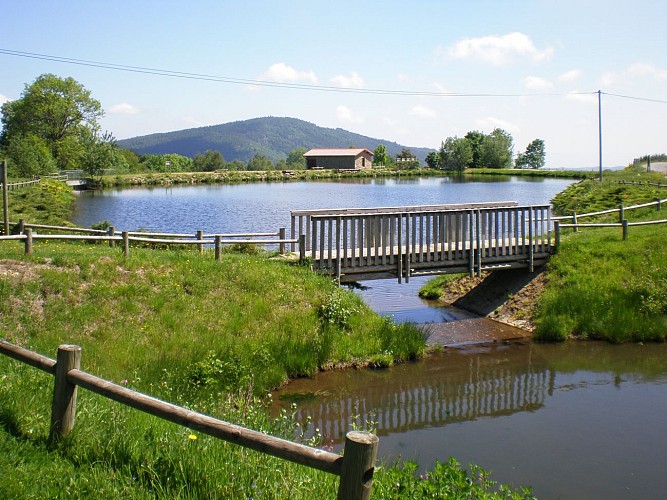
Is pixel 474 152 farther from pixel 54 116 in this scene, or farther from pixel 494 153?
pixel 54 116

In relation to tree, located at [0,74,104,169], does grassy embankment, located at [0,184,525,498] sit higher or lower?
lower

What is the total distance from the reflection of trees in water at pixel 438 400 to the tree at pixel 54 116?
315ft

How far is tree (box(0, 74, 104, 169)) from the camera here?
9881 cm

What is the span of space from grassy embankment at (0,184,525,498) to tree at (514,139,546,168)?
173125 millimetres

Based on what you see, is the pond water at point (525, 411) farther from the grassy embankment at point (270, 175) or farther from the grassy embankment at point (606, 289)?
the grassy embankment at point (270, 175)

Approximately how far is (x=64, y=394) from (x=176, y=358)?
6.48m

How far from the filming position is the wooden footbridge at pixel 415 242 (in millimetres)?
18234

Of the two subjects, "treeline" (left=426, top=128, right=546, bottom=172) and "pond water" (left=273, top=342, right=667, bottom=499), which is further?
"treeline" (left=426, top=128, right=546, bottom=172)

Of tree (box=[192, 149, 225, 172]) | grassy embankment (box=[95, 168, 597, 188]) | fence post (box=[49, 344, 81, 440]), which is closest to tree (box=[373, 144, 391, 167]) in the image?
grassy embankment (box=[95, 168, 597, 188])

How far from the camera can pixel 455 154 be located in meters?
149

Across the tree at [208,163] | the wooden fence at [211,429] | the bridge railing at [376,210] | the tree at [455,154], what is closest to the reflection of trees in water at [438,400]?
the bridge railing at [376,210]

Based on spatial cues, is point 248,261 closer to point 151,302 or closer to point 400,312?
point 151,302

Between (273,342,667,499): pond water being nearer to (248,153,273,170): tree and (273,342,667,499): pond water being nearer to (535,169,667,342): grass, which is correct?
(535,169,667,342): grass

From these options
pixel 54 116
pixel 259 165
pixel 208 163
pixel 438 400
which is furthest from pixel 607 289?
pixel 208 163
